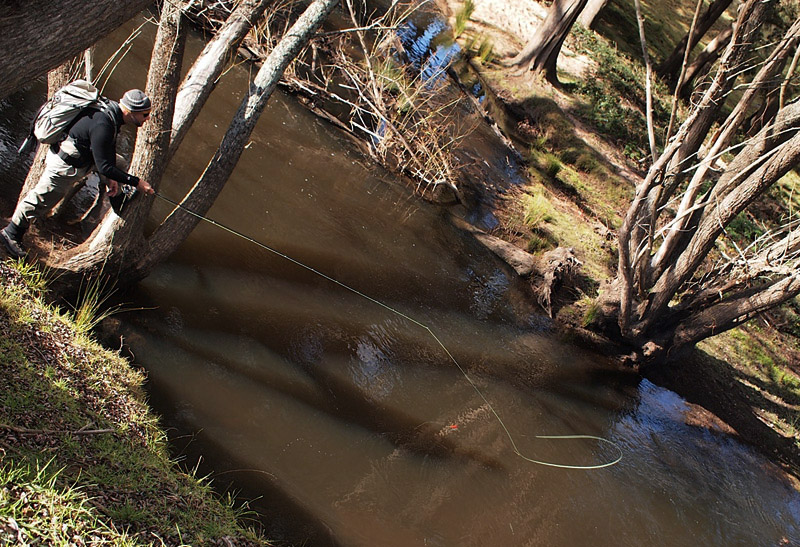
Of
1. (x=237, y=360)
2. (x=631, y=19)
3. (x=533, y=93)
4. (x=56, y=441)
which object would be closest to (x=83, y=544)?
(x=56, y=441)

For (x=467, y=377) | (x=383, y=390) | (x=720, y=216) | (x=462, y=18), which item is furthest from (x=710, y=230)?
(x=462, y=18)

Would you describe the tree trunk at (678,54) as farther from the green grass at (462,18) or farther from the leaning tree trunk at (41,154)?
the leaning tree trunk at (41,154)

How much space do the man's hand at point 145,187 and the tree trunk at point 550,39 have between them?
1215 centimetres

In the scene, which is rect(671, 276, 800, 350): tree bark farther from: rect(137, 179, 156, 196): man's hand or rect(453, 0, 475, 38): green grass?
rect(453, 0, 475, 38): green grass

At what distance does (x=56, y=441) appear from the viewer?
392 cm

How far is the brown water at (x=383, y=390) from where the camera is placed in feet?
17.9

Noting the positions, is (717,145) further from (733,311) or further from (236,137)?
(236,137)

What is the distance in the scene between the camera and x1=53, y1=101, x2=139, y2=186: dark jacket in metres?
4.79

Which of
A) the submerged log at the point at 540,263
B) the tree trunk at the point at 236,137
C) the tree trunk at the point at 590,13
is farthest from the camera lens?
the tree trunk at the point at 590,13

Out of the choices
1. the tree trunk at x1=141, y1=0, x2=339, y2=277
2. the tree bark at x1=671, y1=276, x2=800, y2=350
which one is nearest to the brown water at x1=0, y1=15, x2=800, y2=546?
the tree trunk at x1=141, y1=0, x2=339, y2=277

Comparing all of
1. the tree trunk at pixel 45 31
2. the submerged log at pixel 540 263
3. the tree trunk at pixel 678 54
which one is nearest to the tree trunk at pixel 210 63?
the tree trunk at pixel 45 31

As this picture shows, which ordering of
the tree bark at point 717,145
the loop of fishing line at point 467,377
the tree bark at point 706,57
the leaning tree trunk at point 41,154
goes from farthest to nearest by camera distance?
the tree bark at point 706,57, the tree bark at point 717,145, the loop of fishing line at point 467,377, the leaning tree trunk at point 41,154

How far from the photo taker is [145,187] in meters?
5.15

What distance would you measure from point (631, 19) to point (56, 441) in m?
22.4
